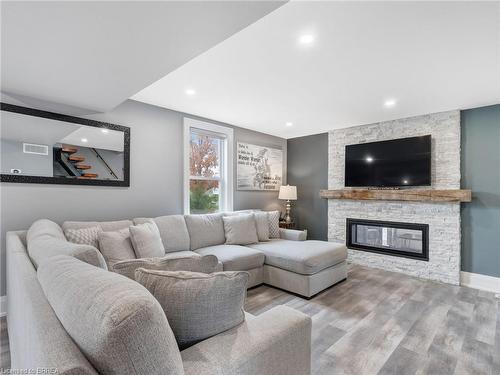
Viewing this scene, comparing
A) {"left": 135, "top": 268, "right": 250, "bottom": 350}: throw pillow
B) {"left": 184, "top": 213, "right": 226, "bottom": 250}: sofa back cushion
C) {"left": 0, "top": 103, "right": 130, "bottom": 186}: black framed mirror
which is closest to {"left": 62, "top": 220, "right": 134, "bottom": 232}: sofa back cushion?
{"left": 0, "top": 103, "right": 130, "bottom": 186}: black framed mirror

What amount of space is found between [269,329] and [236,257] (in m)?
1.88

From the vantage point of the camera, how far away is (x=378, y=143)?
4.09 meters

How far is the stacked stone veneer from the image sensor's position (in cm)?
346

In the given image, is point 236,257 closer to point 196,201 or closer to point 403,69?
point 196,201

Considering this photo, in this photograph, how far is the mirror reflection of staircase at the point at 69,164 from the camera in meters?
2.64

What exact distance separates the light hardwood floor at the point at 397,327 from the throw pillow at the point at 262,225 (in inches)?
32.4

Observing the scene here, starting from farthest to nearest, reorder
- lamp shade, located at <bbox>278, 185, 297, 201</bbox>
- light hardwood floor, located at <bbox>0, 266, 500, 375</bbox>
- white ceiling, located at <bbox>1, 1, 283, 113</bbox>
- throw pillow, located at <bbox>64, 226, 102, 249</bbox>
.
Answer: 1. lamp shade, located at <bbox>278, 185, 297, 201</bbox>
2. throw pillow, located at <bbox>64, 226, 102, 249</bbox>
3. light hardwood floor, located at <bbox>0, 266, 500, 375</bbox>
4. white ceiling, located at <bbox>1, 1, 283, 113</bbox>

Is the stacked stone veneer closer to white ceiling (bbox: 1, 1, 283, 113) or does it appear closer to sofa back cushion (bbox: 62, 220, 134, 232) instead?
white ceiling (bbox: 1, 1, 283, 113)

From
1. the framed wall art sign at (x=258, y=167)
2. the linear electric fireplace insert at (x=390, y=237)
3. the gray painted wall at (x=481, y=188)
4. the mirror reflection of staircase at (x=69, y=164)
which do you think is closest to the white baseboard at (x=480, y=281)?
the gray painted wall at (x=481, y=188)

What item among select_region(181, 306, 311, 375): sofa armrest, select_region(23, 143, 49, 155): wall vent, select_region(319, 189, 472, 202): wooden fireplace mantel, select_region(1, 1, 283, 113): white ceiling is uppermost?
select_region(1, 1, 283, 113): white ceiling

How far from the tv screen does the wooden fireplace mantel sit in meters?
0.12

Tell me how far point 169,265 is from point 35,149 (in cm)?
236

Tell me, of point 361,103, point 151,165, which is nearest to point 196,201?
point 151,165

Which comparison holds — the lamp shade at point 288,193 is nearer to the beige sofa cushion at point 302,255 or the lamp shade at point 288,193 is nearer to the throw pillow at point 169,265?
the beige sofa cushion at point 302,255
